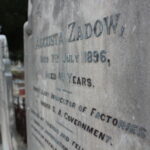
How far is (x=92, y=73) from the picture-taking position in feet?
6.02

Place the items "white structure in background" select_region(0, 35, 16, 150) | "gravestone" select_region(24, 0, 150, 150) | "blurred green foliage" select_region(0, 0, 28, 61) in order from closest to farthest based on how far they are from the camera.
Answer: "gravestone" select_region(24, 0, 150, 150)
"white structure in background" select_region(0, 35, 16, 150)
"blurred green foliage" select_region(0, 0, 28, 61)

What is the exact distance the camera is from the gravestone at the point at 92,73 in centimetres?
141

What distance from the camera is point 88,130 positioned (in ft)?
6.36

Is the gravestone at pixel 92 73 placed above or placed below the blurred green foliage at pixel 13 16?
below

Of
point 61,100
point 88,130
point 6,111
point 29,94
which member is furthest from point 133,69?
point 6,111

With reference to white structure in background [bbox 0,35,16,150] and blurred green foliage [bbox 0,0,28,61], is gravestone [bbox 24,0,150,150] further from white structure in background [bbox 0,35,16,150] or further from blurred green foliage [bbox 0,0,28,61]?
blurred green foliage [bbox 0,0,28,61]

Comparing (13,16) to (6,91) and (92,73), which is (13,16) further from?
(92,73)

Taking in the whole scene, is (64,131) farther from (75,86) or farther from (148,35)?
(148,35)

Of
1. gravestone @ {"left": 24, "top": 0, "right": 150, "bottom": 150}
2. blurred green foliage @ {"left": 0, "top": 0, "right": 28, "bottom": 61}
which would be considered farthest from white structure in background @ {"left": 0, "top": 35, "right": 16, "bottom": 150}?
blurred green foliage @ {"left": 0, "top": 0, "right": 28, "bottom": 61}

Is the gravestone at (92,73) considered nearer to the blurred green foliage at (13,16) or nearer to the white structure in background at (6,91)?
the white structure in background at (6,91)

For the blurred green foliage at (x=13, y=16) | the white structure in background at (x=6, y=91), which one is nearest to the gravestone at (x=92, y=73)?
the white structure in background at (x=6, y=91)

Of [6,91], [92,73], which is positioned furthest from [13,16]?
[92,73]

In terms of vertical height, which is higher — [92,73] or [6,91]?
[92,73]

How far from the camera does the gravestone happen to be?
1413 mm
